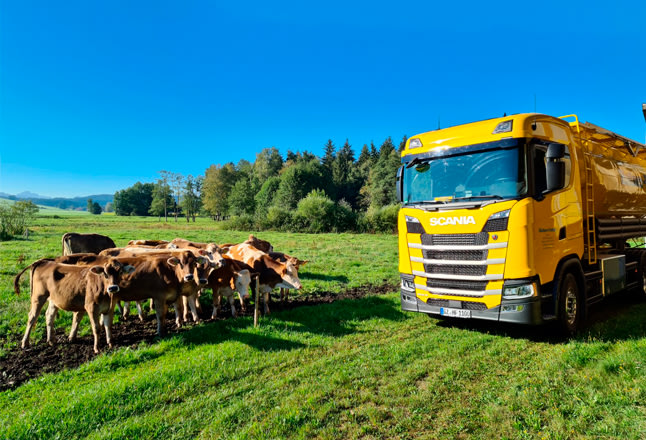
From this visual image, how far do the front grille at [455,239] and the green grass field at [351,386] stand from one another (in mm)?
1840

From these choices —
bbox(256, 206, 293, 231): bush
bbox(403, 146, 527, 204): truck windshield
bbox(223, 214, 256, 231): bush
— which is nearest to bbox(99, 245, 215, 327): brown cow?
bbox(403, 146, 527, 204): truck windshield

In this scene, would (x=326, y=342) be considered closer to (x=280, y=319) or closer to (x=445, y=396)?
(x=280, y=319)

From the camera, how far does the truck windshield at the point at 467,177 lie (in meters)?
6.67

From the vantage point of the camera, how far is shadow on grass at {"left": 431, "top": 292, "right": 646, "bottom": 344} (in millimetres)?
7148

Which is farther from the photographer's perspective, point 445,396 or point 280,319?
point 280,319

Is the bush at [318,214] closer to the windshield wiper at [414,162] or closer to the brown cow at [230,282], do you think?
the brown cow at [230,282]

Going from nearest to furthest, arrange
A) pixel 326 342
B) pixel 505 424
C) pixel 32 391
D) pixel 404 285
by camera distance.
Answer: pixel 505 424 → pixel 32 391 → pixel 326 342 → pixel 404 285

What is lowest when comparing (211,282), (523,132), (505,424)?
(505,424)

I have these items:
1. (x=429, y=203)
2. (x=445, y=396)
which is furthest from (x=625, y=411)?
(x=429, y=203)

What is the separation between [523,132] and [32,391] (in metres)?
8.92

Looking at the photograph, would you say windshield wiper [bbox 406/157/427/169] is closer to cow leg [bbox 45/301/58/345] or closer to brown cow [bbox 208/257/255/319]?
brown cow [bbox 208/257/255/319]

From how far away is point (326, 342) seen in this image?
7340 mm

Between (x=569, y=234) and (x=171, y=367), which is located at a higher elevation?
(x=569, y=234)

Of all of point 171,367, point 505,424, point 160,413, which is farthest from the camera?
point 171,367
